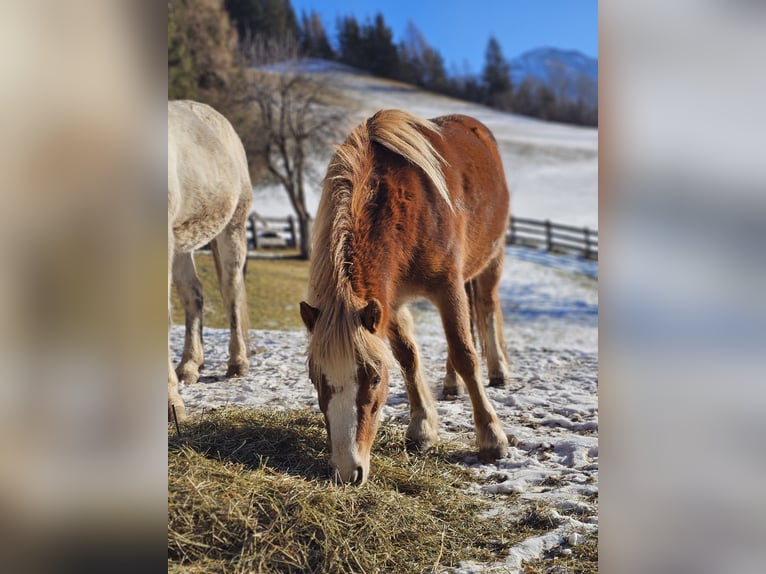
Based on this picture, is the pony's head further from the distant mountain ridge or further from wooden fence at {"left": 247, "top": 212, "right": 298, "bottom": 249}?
wooden fence at {"left": 247, "top": 212, "right": 298, "bottom": 249}

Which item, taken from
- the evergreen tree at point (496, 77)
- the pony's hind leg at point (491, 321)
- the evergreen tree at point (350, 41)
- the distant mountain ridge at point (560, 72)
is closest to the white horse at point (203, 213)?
the pony's hind leg at point (491, 321)

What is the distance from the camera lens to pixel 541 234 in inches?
650

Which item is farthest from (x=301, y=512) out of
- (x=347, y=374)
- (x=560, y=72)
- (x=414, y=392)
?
(x=560, y=72)

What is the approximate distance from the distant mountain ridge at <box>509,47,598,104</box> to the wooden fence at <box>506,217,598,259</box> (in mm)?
3752

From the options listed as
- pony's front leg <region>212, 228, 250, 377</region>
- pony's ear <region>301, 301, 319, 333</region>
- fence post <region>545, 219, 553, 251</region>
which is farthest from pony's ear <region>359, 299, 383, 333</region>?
fence post <region>545, 219, 553, 251</region>

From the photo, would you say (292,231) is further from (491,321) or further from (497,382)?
(497,382)

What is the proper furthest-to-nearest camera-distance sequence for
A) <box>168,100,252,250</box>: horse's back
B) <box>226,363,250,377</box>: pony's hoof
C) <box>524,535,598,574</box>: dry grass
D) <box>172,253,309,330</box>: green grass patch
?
1. <box>172,253,309,330</box>: green grass patch
2. <box>226,363,250,377</box>: pony's hoof
3. <box>168,100,252,250</box>: horse's back
4. <box>524,535,598,574</box>: dry grass

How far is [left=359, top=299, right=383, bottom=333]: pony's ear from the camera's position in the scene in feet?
7.55

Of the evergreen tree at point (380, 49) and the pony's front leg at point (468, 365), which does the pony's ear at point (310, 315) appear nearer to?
the pony's front leg at point (468, 365)

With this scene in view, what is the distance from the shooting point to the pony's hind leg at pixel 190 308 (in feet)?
13.6

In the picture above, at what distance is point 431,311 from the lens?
9.99m

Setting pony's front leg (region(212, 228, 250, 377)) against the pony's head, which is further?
pony's front leg (region(212, 228, 250, 377))

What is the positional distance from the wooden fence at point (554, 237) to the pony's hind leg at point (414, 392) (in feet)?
43.3
